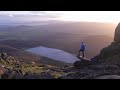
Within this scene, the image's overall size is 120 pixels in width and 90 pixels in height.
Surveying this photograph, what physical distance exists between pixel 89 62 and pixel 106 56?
2805 millimetres

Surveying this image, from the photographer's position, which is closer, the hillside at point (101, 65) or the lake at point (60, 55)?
the hillside at point (101, 65)

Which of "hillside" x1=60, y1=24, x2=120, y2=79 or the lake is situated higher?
the lake

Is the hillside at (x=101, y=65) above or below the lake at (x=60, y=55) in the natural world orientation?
below

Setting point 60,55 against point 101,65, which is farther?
point 60,55

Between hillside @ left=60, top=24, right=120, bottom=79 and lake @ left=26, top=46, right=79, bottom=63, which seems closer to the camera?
hillside @ left=60, top=24, right=120, bottom=79

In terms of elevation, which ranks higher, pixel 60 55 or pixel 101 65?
pixel 60 55
